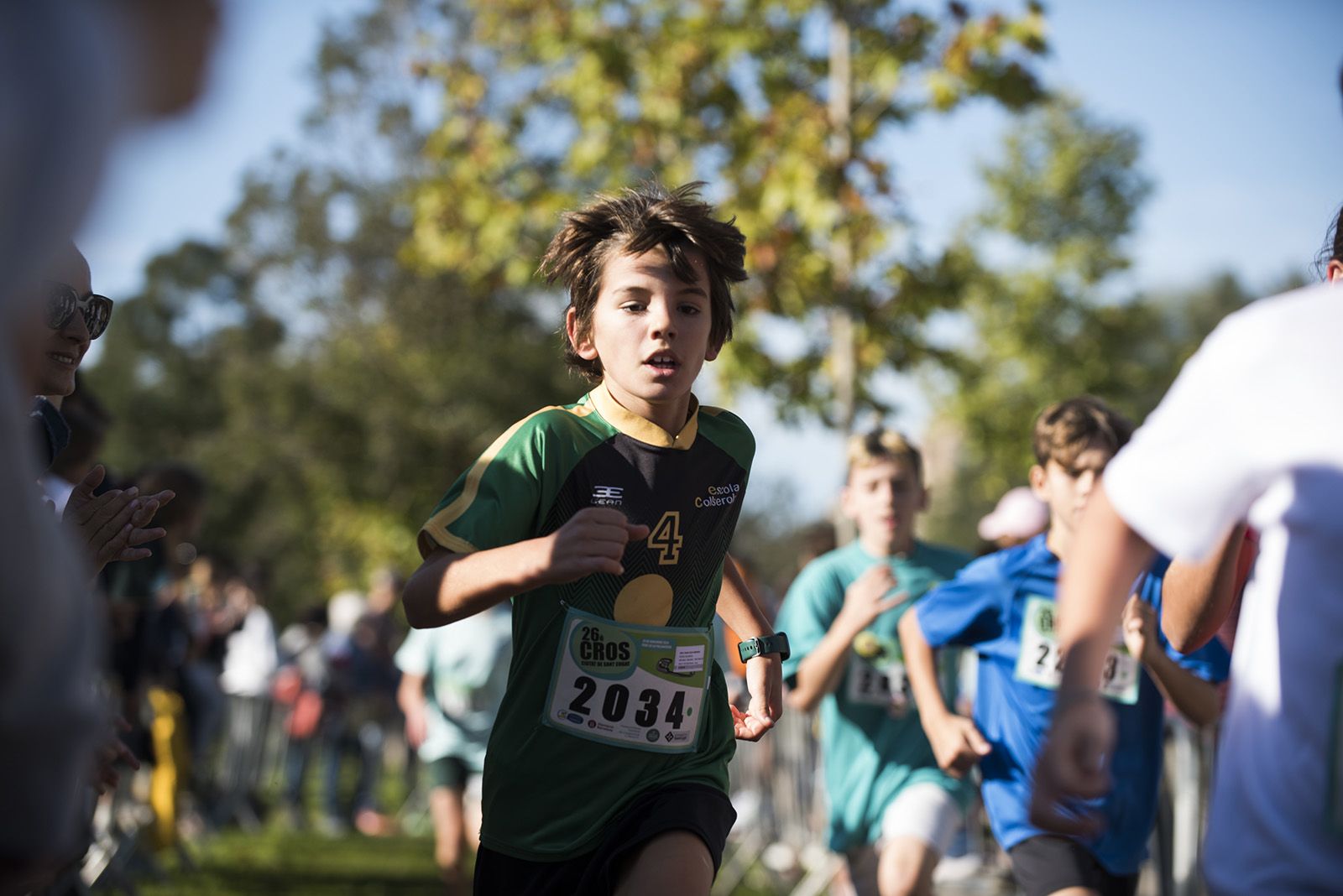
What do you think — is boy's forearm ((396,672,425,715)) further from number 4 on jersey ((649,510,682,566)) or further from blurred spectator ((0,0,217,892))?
blurred spectator ((0,0,217,892))

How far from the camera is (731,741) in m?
3.57

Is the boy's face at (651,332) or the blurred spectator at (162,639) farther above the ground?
the boy's face at (651,332)

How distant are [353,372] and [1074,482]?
1040 inches

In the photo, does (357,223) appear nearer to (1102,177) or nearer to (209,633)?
(1102,177)

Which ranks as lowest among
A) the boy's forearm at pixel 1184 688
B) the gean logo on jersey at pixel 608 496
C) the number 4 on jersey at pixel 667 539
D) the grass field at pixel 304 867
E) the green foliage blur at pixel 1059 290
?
the grass field at pixel 304 867

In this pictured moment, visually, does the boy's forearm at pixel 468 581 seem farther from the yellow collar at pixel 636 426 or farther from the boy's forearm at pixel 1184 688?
the boy's forearm at pixel 1184 688

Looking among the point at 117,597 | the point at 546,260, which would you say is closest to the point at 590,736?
the point at 546,260

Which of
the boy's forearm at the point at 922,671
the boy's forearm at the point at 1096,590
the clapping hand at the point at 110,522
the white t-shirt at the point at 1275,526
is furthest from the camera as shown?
the boy's forearm at the point at 922,671

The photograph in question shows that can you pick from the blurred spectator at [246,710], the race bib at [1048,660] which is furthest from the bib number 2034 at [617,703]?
the blurred spectator at [246,710]

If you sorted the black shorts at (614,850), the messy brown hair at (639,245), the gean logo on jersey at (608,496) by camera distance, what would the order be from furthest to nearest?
the messy brown hair at (639,245) < the gean logo on jersey at (608,496) < the black shorts at (614,850)

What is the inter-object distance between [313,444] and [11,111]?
30213 millimetres

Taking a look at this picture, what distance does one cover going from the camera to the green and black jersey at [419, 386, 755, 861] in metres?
3.27

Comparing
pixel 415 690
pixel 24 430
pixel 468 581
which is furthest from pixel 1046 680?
pixel 415 690

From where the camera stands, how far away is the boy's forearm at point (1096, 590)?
199 centimetres
